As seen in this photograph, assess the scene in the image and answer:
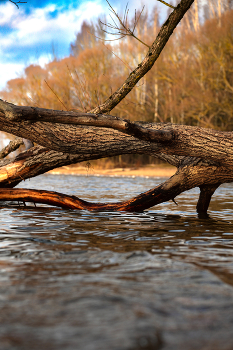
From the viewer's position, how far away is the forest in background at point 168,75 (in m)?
24.6

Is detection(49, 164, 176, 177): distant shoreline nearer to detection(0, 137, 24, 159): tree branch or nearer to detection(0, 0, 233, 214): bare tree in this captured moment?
detection(0, 137, 24, 159): tree branch

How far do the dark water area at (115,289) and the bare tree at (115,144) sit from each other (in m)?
1.13

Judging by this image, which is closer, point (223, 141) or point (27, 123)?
point (27, 123)

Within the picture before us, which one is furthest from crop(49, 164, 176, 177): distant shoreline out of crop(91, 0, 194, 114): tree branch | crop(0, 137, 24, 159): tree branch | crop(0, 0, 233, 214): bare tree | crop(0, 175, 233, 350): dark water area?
crop(0, 175, 233, 350): dark water area

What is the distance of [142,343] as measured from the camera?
6.45 ft

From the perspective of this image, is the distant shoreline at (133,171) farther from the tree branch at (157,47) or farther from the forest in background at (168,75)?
the tree branch at (157,47)

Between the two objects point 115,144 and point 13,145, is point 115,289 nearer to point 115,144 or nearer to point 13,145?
point 115,144

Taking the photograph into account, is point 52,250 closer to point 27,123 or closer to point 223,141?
point 27,123

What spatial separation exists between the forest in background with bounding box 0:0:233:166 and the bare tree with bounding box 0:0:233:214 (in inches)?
608

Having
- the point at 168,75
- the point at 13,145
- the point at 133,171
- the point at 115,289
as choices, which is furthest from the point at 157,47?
the point at 168,75

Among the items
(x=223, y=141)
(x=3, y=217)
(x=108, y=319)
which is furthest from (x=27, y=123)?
(x=108, y=319)

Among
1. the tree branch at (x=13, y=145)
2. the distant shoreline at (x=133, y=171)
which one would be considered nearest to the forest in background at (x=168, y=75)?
the distant shoreline at (x=133, y=171)

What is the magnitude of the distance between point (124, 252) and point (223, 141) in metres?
2.41

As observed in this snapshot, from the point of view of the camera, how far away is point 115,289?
2.72 m
